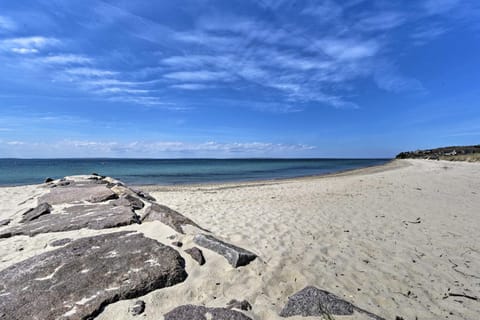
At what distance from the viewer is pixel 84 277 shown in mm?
3043

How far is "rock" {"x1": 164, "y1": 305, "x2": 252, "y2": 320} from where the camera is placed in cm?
252

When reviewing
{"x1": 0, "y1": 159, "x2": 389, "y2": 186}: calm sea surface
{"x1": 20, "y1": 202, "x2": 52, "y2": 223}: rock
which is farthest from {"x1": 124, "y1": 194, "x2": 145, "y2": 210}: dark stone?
{"x1": 0, "y1": 159, "x2": 389, "y2": 186}: calm sea surface

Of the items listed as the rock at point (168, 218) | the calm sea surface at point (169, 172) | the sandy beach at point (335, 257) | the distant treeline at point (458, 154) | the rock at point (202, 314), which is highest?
the distant treeline at point (458, 154)

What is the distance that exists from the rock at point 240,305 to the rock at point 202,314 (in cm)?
15

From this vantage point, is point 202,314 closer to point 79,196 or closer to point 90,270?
point 90,270

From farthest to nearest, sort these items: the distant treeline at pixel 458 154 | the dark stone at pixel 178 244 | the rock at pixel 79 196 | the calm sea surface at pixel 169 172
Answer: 1. the distant treeline at pixel 458 154
2. the calm sea surface at pixel 169 172
3. the rock at pixel 79 196
4. the dark stone at pixel 178 244

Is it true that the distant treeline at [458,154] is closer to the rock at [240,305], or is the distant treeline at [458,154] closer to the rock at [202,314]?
the rock at [240,305]

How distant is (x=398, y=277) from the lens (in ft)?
12.2

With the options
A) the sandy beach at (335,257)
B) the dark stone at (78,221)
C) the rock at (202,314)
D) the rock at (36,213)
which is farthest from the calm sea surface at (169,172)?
A: the rock at (202,314)

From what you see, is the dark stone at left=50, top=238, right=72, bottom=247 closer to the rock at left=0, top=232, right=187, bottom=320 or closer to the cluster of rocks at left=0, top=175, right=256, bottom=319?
the cluster of rocks at left=0, top=175, right=256, bottom=319

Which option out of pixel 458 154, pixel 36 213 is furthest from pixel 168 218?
pixel 458 154

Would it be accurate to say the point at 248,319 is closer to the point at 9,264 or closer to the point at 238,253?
the point at 238,253

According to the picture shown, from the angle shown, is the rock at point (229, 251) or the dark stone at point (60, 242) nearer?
the rock at point (229, 251)

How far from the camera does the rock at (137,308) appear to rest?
2.60m
